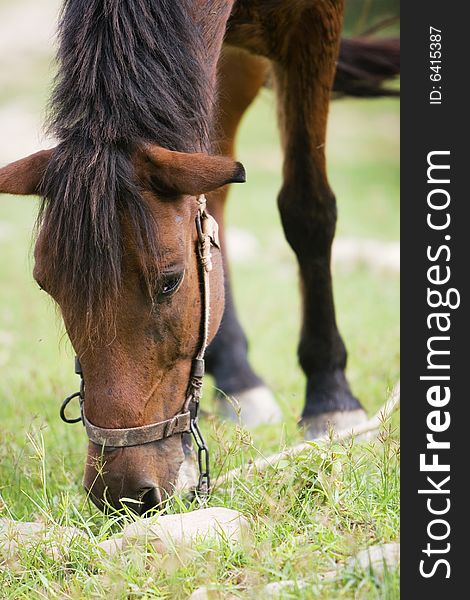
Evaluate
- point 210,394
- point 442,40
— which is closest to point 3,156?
point 210,394

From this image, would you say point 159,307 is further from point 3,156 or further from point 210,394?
point 3,156

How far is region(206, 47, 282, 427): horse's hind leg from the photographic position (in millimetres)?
4730

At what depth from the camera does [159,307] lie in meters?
2.68

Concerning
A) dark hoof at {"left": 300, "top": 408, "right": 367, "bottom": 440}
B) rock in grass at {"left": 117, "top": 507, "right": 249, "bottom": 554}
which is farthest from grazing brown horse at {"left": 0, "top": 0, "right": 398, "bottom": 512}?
dark hoof at {"left": 300, "top": 408, "right": 367, "bottom": 440}

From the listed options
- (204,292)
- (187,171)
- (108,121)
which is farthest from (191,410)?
(108,121)

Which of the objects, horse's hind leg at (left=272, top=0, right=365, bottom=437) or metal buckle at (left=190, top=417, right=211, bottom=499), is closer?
metal buckle at (left=190, top=417, right=211, bottom=499)

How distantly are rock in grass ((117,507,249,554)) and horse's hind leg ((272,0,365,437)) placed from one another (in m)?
1.22

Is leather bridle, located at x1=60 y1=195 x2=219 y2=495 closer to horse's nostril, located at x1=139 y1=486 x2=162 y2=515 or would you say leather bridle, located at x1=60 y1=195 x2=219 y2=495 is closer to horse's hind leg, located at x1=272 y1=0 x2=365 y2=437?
horse's nostril, located at x1=139 y1=486 x2=162 y2=515

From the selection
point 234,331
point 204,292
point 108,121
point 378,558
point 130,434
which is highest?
point 108,121

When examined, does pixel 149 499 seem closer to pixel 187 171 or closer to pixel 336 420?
pixel 187 171

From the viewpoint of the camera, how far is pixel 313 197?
4125 mm

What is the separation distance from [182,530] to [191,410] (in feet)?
2.08

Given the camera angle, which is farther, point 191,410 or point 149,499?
point 191,410

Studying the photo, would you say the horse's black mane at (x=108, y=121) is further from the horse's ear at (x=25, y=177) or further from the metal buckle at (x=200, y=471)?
the metal buckle at (x=200, y=471)
